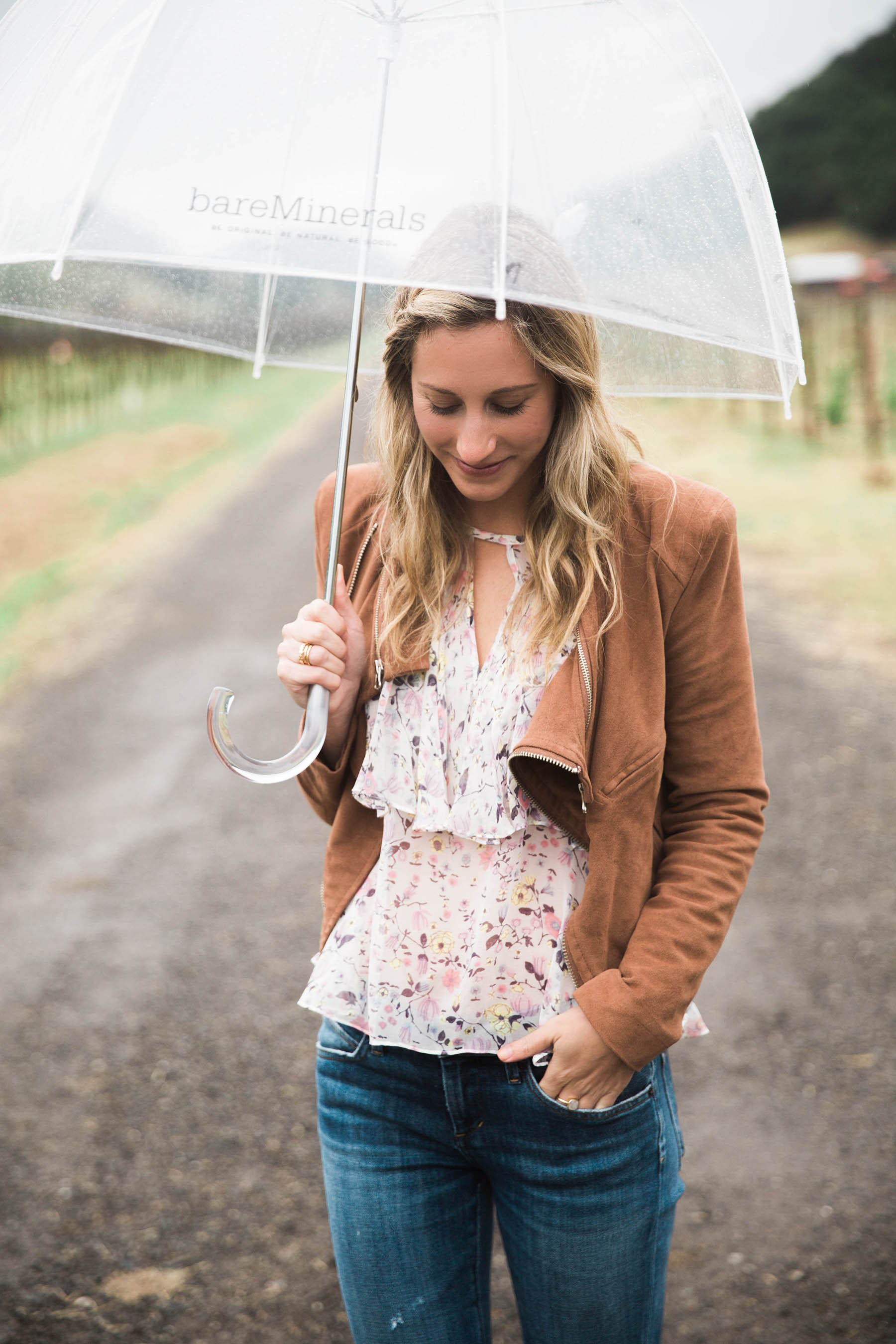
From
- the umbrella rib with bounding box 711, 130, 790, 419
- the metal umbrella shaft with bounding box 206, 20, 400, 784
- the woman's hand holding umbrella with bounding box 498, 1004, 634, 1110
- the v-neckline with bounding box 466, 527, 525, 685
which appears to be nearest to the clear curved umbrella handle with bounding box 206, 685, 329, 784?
the metal umbrella shaft with bounding box 206, 20, 400, 784

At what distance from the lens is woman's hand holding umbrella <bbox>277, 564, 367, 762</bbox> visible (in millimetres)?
1780

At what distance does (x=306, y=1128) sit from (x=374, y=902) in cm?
199

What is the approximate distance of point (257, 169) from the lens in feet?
5.82

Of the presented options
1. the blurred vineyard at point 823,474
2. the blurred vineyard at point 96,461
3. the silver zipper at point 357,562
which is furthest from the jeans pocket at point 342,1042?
the blurred vineyard at point 96,461

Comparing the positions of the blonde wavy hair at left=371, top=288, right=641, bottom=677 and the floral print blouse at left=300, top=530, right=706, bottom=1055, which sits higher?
the blonde wavy hair at left=371, top=288, right=641, bottom=677

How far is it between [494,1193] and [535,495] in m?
1.09

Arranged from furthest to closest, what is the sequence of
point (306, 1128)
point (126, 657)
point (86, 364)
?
point (86, 364), point (126, 657), point (306, 1128)

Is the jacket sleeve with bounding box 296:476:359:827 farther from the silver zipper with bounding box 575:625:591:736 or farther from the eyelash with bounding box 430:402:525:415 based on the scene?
the silver zipper with bounding box 575:625:591:736

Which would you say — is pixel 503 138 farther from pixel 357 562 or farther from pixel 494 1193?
pixel 494 1193

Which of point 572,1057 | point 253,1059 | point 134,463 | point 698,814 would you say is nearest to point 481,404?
point 698,814

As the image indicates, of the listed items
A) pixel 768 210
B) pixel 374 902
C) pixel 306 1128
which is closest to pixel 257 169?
pixel 768 210

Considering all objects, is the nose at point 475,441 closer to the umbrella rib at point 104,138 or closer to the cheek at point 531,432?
the cheek at point 531,432

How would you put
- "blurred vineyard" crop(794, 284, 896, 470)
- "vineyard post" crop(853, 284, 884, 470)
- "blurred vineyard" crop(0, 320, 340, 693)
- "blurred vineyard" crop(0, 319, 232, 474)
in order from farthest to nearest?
"blurred vineyard" crop(0, 319, 232, 474)
"blurred vineyard" crop(794, 284, 896, 470)
"vineyard post" crop(853, 284, 884, 470)
"blurred vineyard" crop(0, 320, 340, 693)

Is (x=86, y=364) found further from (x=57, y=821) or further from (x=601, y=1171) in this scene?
(x=601, y=1171)
